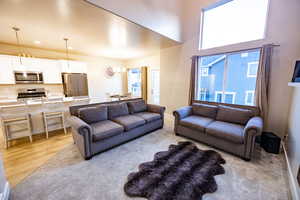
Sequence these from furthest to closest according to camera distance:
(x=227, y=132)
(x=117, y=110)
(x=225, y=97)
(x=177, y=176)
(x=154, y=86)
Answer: (x=154, y=86)
(x=225, y=97)
(x=117, y=110)
(x=227, y=132)
(x=177, y=176)

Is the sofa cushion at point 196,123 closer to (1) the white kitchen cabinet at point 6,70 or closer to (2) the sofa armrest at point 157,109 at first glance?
(2) the sofa armrest at point 157,109

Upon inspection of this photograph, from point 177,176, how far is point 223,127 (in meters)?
1.45

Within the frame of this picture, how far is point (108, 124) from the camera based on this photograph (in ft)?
8.50

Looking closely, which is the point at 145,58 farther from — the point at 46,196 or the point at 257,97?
the point at 46,196

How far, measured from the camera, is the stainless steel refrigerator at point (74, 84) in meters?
4.80

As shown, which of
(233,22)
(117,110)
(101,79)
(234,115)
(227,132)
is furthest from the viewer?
(101,79)

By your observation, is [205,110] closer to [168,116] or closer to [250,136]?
[250,136]

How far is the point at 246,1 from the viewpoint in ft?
9.89

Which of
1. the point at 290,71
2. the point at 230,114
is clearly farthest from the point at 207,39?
the point at 230,114

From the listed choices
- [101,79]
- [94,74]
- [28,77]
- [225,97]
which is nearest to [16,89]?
[28,77]

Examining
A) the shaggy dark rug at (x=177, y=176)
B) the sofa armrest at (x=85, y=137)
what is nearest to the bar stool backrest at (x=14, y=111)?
the sofa armrest at (x=85, y=137)

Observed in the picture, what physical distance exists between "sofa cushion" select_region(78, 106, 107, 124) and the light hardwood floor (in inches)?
31.1

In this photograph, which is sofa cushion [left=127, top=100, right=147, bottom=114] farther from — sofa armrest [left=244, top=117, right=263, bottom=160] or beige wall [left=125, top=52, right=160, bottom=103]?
beige wall [left=125, top=52, right=160, bottom=103]

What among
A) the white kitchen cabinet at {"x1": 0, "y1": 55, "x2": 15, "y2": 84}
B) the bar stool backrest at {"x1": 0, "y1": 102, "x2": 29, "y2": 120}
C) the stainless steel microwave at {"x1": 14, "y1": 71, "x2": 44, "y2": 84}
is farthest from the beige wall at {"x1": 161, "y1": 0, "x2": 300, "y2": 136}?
the white kitchen cabinet at {"x1": 0, "y1": 55, "x2": 15, "y2": 84}
